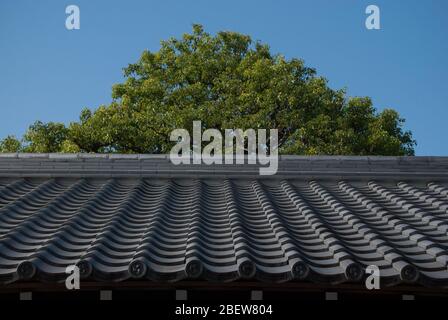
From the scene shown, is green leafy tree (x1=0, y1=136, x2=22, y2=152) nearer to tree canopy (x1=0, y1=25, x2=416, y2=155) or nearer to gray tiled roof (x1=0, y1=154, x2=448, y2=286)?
tree canopy (x1=0, y1=25, x2=416, y2=155)

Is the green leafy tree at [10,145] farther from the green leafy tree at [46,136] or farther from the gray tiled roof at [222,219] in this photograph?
the gray tiled roof at [222,219]

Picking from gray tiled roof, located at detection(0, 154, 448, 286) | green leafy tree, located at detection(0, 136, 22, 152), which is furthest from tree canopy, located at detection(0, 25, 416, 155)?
gray tiled roof, located at detection(0, 154, 448, 286)

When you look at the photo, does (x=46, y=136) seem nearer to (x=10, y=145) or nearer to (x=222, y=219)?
(x=10, y=145)

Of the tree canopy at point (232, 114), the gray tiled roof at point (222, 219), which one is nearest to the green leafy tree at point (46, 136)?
the tree canopy at point (232, 114)

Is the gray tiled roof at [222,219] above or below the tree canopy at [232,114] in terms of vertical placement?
below

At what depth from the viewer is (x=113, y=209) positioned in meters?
5.45

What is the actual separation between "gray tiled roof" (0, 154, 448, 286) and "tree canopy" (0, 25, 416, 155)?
1145 cm

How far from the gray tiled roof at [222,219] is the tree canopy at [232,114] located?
451 inches

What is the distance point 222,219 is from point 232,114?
1515cm

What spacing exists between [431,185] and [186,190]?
8.16 feet

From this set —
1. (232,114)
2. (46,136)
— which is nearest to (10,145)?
(46,136)

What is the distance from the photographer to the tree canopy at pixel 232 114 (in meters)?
19.6

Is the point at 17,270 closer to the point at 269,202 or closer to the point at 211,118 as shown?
the point at 269,202
